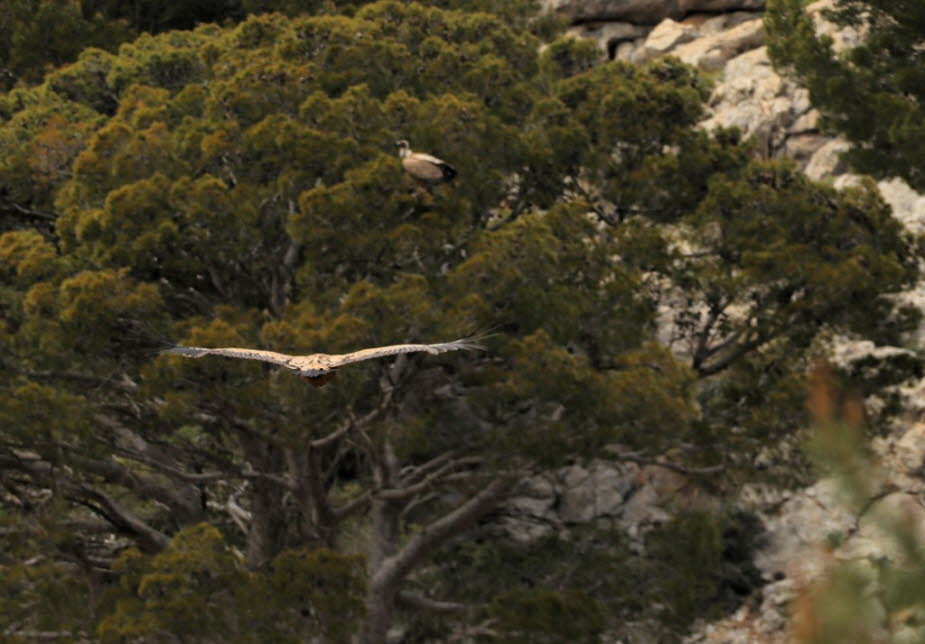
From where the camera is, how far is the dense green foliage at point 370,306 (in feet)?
41.9

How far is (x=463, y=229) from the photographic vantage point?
567 inches

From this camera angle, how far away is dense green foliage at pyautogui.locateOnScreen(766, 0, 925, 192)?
44.1 feet

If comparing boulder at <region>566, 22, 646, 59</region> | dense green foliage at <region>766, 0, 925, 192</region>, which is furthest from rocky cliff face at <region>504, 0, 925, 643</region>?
dense green foliage at <region>766, 0, 925, 192</region>

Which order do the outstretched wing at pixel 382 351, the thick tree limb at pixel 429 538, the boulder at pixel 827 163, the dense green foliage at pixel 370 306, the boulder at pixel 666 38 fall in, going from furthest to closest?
1. the boulder at pixel 666 38
2. the boulder at pixel 827 163
3. the thick tree limb at pixel 429 538
4. the dense green foliage at pixel 370 306
5. the outstretched wing at pixel 382 351

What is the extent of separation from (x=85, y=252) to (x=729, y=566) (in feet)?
26.0

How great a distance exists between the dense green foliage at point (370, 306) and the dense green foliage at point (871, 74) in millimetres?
936

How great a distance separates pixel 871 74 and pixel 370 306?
5.20 m

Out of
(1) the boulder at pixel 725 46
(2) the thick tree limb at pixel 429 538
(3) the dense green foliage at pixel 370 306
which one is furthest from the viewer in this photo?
(1) the boulder at pixel 725 46

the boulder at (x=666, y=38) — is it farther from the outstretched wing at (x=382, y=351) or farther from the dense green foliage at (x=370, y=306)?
the outstretched wing at (x=382, y=351)

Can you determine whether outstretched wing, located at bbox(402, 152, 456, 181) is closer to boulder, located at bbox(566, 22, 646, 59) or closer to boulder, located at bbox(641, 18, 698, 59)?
boulder, located at bbox(641, 18, 698, 59)

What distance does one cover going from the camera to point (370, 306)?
40.8 feet

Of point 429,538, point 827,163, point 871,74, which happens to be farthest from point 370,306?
point 827,163

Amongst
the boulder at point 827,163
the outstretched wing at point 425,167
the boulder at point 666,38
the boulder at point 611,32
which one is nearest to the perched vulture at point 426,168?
the outstretched wing at point 425,167

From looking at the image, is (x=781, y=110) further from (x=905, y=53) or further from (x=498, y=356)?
(x=498, y=356)
